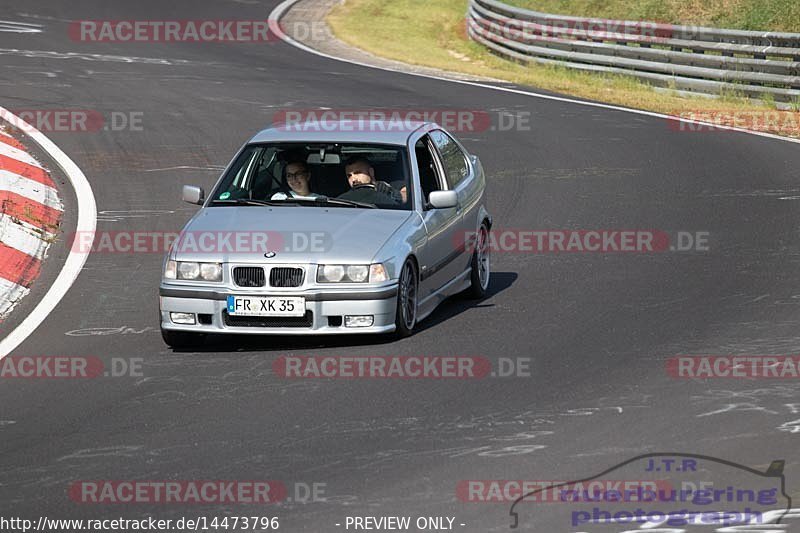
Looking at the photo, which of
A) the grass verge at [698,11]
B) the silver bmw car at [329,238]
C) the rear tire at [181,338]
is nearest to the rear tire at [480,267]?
the silver bmw car at [329,238]

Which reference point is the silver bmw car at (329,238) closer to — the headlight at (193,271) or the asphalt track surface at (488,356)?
the headlight at (193,271)

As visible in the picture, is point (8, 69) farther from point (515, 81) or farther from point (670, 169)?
point (670, 169)

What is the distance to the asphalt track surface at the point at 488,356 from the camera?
761 centimetres

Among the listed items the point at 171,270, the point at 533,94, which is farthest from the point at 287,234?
the point at 533,94

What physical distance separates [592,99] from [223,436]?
17.8 meters

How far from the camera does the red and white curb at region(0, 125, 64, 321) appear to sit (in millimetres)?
12741

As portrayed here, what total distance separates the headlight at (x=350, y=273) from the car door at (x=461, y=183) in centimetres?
161

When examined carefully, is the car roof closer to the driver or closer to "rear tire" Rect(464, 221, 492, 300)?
the driver

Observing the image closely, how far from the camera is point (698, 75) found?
25.9 meters

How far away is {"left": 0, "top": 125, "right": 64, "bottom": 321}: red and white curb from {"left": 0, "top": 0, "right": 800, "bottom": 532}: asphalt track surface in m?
0.44

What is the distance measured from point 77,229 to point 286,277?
5.17 metres

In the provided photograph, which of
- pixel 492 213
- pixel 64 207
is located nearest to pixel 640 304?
pixel 492 213

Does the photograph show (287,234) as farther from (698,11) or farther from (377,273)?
(698,11)

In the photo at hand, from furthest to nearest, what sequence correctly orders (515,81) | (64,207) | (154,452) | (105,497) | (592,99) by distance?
(515,81) < (592,99) < (64,207) < (154,452) < (105,497)
